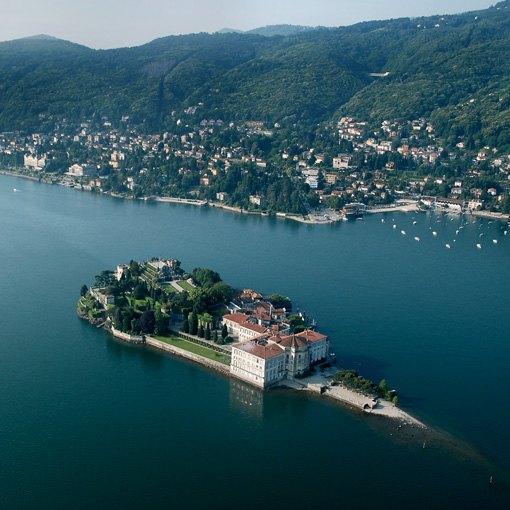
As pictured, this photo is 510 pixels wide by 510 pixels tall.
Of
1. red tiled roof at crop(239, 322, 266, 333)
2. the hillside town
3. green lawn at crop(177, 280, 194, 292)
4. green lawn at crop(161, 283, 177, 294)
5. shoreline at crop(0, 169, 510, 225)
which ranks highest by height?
the hillside town

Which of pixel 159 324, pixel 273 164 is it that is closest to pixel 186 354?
pixel 159 324

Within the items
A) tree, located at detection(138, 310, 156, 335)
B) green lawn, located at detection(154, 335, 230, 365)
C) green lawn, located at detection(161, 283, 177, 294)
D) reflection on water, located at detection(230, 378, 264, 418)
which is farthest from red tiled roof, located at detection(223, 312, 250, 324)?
green lawn, located at detection(161, 283, 177, 294)

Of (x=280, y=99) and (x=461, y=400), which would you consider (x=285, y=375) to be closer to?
(x=461, y=400)

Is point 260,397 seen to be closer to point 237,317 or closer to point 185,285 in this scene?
point 237,317

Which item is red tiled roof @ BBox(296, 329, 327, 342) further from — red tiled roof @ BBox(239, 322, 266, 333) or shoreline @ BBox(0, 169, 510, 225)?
shoreline @ BBox(0, 169, 510, 225)

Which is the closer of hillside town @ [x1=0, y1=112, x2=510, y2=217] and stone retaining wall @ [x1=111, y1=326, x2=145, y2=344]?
stone retaining wall @ [x1=111, y1=326, x2=145, y2=344]

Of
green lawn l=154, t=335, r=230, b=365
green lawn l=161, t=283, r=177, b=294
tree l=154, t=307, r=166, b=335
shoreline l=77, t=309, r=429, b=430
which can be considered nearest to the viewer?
shoreline l=77, t=309, r=429, b=430
